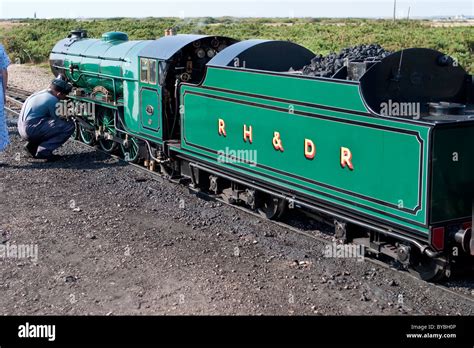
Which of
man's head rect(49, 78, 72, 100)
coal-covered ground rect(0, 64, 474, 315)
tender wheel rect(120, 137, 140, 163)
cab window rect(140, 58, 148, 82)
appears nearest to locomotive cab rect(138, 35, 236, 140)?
cab window rect(140, 58, 148, 82)

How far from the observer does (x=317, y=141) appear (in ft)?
23.4

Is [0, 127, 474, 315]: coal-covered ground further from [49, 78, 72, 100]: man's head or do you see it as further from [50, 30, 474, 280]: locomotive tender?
[49, 78, 72, 100]: man's head

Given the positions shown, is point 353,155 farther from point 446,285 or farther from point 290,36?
point 290,36

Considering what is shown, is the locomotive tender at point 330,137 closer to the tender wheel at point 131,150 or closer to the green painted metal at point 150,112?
the green painted metal at point 150,112

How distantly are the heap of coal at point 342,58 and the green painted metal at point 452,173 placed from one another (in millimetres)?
1564

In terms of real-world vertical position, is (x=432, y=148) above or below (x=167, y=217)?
above

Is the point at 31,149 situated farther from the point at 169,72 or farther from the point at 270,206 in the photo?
the point at 270,206

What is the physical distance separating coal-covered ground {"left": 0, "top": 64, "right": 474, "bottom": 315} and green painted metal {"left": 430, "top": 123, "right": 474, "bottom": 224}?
785mm

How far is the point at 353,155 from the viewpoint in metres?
6.62

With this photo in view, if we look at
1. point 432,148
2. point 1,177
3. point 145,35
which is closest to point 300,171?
point 432,148

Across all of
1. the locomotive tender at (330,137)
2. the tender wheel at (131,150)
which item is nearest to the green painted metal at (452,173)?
the locomotive tender at (330,137)

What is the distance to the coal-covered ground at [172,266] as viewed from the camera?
19.2ft

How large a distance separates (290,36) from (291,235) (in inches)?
1837

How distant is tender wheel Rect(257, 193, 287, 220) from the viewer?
26.9 ft
